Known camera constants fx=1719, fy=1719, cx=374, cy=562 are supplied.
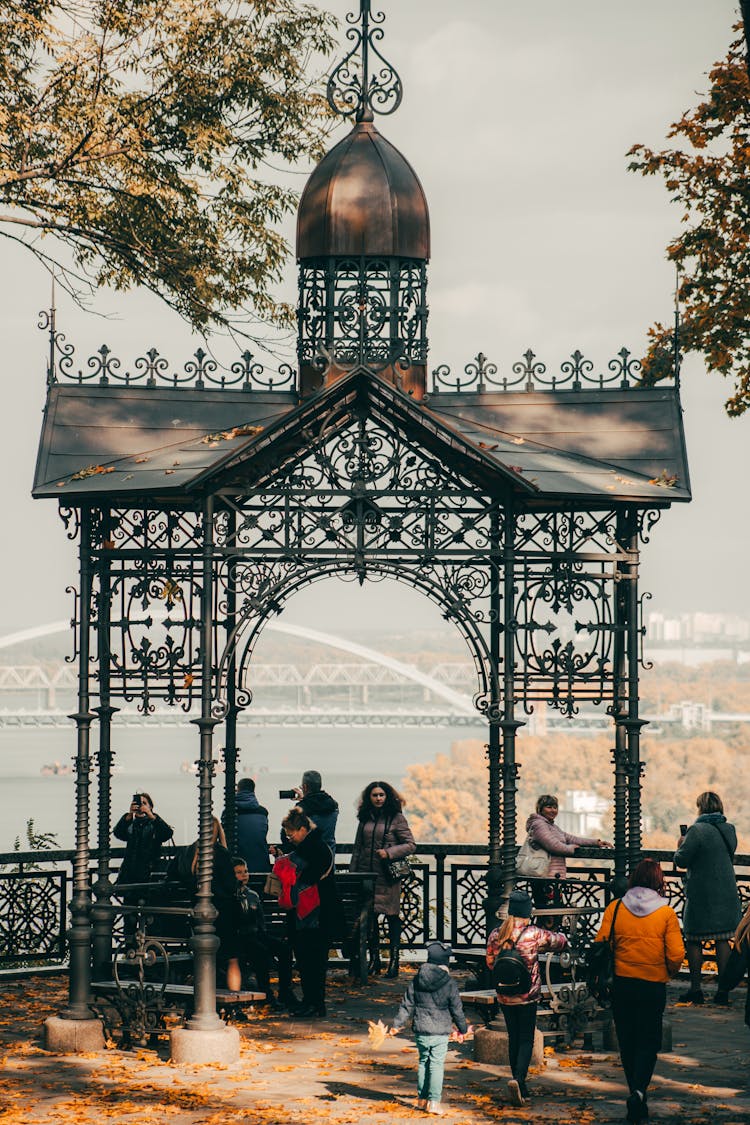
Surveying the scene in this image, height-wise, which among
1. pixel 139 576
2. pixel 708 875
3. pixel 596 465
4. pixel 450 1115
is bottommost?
pixel 450 1115

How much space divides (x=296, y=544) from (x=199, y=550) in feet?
2.41

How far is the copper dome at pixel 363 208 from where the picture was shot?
13.1 m

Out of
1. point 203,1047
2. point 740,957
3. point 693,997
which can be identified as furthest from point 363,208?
point 693,997

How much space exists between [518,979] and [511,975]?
1.9 inches

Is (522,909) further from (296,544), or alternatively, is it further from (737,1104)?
(296,544)

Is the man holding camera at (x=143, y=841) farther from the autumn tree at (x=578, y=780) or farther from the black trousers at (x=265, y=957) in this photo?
the autumn tree at (x=578, y=780)

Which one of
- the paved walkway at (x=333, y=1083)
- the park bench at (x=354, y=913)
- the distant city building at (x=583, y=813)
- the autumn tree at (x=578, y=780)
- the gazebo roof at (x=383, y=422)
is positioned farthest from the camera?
the autumn tree at (x=578, y=780)

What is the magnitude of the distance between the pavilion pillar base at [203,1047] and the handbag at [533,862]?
3038mm

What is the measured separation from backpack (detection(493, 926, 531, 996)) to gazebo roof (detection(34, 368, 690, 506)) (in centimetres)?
326

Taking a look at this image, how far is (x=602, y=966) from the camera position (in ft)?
33.4

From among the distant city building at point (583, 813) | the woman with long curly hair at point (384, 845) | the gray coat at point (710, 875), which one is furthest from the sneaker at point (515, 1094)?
the distant city building at point (583, 813)

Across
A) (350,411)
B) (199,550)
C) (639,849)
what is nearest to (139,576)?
(199,550)

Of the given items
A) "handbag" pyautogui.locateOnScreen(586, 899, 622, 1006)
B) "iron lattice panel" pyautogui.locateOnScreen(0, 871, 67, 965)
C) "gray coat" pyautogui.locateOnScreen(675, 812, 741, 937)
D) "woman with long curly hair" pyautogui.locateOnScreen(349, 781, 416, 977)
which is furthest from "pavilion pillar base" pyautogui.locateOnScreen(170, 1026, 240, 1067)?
"gray coat" pyautogui.locateOnScreen(675, 812, 741, 937)

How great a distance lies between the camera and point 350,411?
1206 cm
